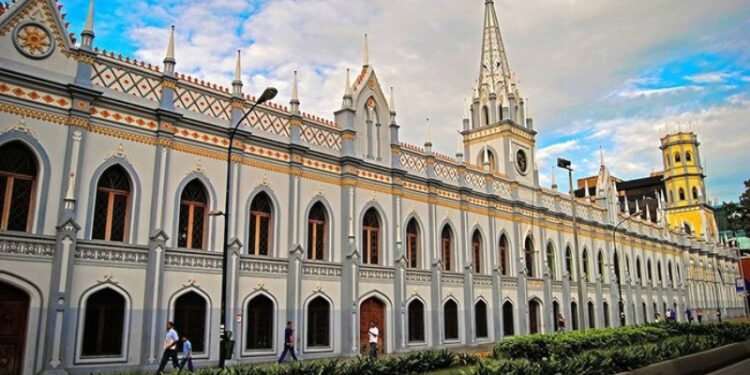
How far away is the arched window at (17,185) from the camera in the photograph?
1784 cm

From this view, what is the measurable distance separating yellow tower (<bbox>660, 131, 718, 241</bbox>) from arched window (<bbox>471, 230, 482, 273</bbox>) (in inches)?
Result: 2178

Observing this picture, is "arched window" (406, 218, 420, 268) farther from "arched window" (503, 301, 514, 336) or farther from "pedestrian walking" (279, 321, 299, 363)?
"pedestrian walking" (279, 321, 299, 363)

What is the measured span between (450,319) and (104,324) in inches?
765

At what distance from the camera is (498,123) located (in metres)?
43.4

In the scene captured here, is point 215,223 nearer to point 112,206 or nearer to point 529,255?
point 112,206

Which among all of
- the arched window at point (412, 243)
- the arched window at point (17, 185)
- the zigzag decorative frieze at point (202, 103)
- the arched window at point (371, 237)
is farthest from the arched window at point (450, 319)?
the arched window at point (17, 185)

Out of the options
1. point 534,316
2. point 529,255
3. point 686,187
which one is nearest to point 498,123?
point 529,255

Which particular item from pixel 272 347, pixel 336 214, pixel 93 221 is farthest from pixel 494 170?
pixel 93 221

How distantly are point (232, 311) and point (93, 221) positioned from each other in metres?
6.04

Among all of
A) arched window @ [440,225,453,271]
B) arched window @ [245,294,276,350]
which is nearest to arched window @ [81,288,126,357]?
arched window @ [245,294,276,350]

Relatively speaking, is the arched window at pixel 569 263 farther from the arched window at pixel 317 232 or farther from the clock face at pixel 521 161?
the arched window at pixel 317 232

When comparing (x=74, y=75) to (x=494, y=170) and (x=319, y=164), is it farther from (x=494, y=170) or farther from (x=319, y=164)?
(x=494, y=170)

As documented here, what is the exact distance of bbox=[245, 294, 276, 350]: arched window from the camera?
76.6 ft

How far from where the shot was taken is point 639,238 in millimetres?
58406
